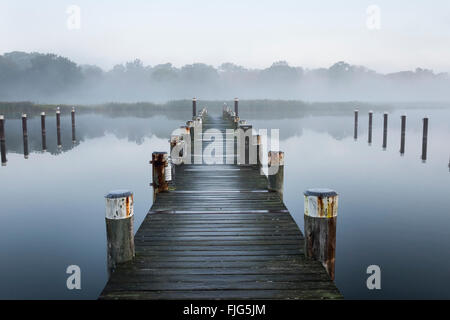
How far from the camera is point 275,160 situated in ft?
38.0

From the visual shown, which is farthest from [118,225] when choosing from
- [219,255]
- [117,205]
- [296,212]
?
[296,212]

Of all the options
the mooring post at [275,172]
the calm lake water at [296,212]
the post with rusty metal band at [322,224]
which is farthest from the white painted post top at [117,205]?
the mooring post at [275,172]

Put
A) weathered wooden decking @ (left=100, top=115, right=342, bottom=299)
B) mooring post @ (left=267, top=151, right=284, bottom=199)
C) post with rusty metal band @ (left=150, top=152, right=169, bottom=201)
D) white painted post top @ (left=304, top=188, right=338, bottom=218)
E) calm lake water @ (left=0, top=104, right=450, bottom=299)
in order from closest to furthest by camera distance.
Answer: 1. weathered wooden decking @ (left=100, top=115, right=342, bottom=299)
2. white painted post top @ (left=304, top=188, right=338, bottom=218)
3. calm lake water @ (left=0, top=104, right=450, bottom=299)
4. post with rusty metal band @ (left=150, top=152, right=169, bottom=201)
5. mooring post @ (left=267, top=151, right=284, bottom=199)

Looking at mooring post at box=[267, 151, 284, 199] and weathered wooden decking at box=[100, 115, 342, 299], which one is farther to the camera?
mooring post at box=[267, 151, 284, 199]

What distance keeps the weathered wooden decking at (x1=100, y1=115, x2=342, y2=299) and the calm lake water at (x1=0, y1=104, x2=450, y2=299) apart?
8.10 feet

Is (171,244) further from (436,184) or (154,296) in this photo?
(436,184)

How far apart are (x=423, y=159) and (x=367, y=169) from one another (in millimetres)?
5891

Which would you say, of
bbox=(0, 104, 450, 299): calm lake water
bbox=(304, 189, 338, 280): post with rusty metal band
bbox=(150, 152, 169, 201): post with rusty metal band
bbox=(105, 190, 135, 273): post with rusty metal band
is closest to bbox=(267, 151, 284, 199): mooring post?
bbox=(0, 104, 450, 299): calm lake water

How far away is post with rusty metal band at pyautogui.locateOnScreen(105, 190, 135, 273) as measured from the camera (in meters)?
6.38

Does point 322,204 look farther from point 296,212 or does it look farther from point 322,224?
point 296,212

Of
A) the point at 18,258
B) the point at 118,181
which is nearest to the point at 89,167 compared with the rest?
the point at 118,181

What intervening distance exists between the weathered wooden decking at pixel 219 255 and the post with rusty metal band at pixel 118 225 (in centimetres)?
21

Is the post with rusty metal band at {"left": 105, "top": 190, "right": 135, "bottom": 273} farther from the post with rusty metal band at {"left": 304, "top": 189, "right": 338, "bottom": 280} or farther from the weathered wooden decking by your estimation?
the post with rusty metal band at {"left": 304, "top": 189, "right": 338, "bottom": 280}

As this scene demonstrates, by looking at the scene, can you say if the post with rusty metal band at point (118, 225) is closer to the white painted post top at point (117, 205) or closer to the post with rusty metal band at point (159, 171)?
the white painted post top at point (117, 205)
